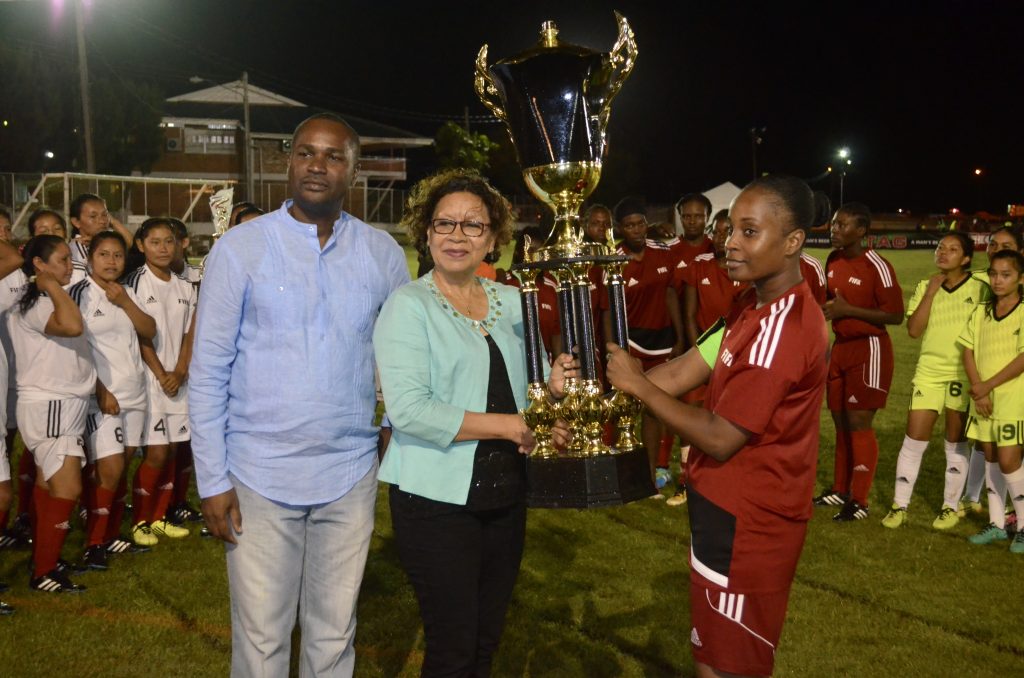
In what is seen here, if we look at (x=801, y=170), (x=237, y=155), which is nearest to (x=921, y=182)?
(x=801, y=170)

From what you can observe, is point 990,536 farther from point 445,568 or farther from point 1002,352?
point 445,568

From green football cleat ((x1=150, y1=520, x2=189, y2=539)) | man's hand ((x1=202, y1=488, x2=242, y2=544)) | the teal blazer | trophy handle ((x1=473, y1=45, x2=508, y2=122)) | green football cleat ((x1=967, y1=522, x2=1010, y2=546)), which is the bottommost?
green football cleat ((x1=150, y1=520, x2=189, y2=539))

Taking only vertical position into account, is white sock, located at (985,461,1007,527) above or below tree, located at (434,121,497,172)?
below

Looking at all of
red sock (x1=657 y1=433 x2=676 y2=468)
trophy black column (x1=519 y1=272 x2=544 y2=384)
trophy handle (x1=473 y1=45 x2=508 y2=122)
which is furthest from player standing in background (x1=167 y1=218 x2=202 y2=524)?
trophy black column (x1=519 y1=272 x2=544 y2=384)

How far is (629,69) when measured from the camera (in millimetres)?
3428

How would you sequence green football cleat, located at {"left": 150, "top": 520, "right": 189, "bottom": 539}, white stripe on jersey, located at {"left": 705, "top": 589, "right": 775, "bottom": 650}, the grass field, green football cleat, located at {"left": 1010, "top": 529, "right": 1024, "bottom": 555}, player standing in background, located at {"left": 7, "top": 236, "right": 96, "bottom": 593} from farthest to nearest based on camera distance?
green football cleat, located at {"left": 150, "top": 520, "right": 189, "bottom": 539}, green football cleat, located at {"left": 1010, "top": 529, "right": 1024, "bottom": 555}, player standing in background, located at {"left": 7, "top": 236, "right": 96, "bottom": 593}, the grass field, white stripe on jersey, located at {"left": 705, "top": 589, "right": 775, "bottom": 650}

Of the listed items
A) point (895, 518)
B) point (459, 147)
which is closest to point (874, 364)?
point (895, 518)

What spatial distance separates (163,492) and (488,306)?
4468 millimetres

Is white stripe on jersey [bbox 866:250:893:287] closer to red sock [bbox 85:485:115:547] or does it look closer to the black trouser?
the black trouser

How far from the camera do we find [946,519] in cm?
704

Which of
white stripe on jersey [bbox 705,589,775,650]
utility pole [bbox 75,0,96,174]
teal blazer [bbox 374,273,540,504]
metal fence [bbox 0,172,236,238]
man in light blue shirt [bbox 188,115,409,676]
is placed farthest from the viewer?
metal fence [bbox 0,172,236,238]

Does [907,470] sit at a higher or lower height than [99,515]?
higher

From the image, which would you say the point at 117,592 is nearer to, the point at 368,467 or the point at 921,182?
the point at 368,467

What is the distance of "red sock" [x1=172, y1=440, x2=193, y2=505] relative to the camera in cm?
720
